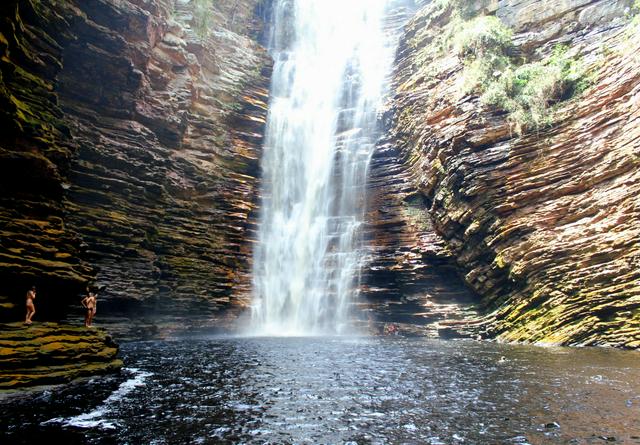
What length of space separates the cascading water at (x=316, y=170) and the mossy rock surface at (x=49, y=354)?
48.2 feet

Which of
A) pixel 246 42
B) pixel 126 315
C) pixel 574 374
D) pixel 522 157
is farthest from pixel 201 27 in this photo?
pixel 574 374

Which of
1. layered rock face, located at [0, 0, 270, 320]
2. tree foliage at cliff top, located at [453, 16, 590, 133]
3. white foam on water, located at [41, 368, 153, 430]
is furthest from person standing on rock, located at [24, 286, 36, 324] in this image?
tree foliage at cliff top, located at [453, 16, 590, 133]

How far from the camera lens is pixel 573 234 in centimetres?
1706

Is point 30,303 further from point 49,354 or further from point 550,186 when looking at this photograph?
point 550,186

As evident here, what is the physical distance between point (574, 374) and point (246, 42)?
110 feet

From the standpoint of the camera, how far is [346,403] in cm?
793

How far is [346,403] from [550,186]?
15.7 metres

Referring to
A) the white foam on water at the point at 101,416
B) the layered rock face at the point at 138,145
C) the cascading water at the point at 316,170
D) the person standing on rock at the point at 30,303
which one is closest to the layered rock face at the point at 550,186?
the cascading water at the point at 316,170

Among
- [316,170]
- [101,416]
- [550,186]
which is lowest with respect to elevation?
[101,416]

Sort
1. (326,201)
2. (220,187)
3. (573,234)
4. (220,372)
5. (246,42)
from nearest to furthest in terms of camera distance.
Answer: (220,372), (573,234), (220,187), (326,201), (246,42)

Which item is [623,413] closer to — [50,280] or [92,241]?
[50,280]

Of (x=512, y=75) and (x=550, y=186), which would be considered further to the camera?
(x=512, y=75)

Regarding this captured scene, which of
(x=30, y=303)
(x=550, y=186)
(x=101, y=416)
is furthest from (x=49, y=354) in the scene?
(x=550, y=186)

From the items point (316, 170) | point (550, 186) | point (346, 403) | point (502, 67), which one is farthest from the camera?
point (316, 170)
